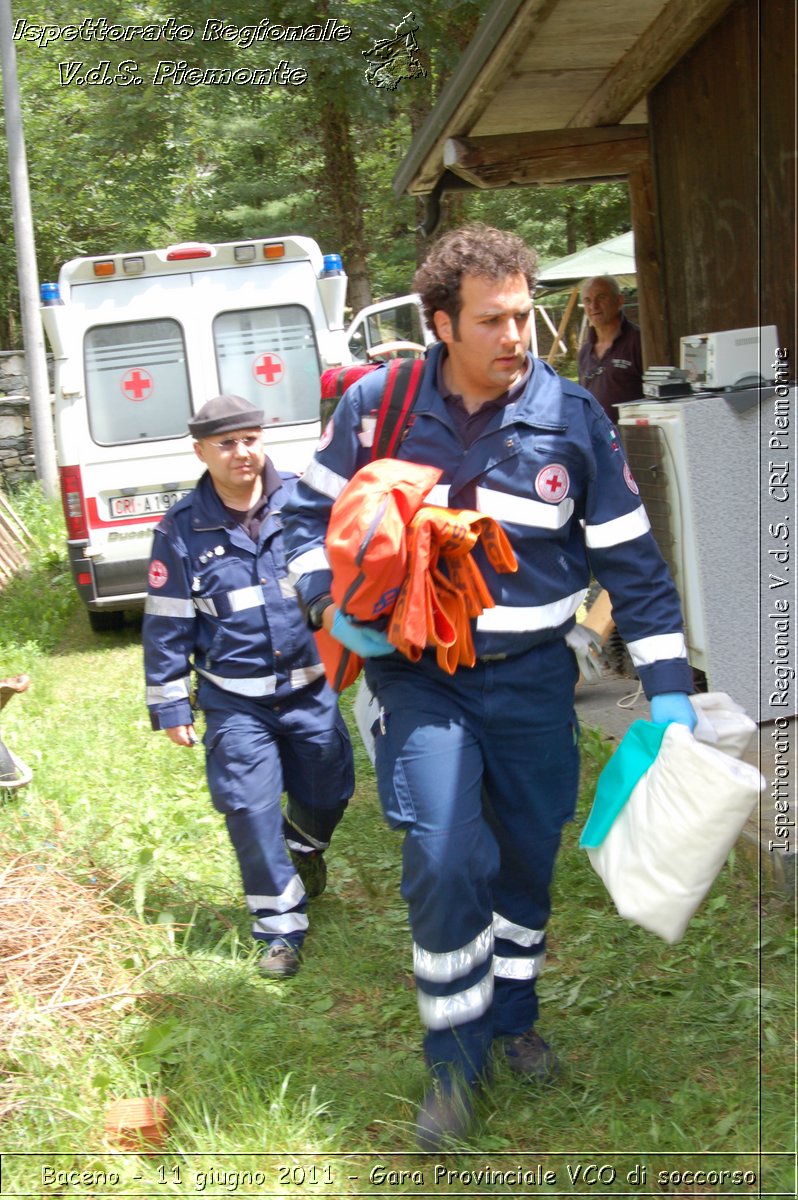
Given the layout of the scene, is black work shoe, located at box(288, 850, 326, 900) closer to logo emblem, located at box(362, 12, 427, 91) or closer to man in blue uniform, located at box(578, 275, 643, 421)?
man in blue uniform, located at box(578, 275, 643, 421)

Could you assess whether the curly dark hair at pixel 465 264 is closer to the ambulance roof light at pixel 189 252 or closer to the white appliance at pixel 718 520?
the white appliance at pixel 718 520

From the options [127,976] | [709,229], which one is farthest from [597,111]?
[127,976]

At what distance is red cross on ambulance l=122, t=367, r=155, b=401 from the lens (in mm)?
10438

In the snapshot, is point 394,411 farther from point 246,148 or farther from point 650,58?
point 246,148

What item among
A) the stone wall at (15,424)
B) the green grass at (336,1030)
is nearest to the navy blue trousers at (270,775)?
the green grass at (336,1030)

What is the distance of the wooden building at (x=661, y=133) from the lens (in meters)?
5.23

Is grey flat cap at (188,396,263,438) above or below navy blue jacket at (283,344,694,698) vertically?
above

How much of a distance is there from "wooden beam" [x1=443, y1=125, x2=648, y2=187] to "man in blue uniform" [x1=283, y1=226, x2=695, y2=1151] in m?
3.33

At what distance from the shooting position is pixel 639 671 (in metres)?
3.30

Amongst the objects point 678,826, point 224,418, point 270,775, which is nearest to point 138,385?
point 224,418

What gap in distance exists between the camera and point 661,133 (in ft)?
21.1

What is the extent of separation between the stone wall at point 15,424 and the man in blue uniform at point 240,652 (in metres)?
14.5

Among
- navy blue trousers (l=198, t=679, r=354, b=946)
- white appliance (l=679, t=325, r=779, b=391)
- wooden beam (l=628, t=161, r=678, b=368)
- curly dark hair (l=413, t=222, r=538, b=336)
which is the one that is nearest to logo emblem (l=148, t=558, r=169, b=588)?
navy blue trousers (l=198, t=679, r=354, b=946)

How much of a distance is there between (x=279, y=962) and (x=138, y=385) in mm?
6919
